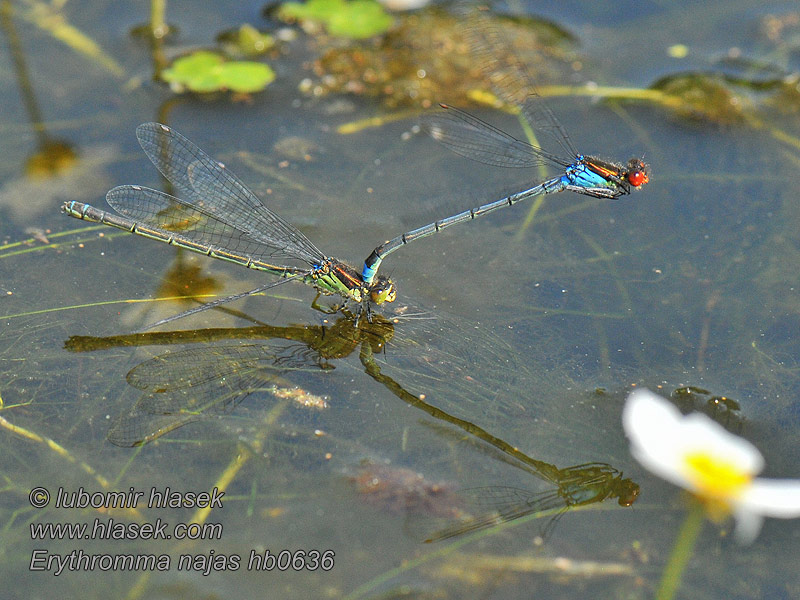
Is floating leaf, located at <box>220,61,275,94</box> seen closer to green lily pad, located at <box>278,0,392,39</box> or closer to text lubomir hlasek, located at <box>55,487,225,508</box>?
green lily pad, located at <box>278,0,392,39</box>

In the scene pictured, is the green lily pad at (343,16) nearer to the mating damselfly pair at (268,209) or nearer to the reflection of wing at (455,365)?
the mating damselfly pair at (268,209)

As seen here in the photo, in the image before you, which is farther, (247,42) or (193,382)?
(247,42)

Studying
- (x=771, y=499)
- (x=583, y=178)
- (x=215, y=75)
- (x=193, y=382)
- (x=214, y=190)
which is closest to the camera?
(x=771, y=499)

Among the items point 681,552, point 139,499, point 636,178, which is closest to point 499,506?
point 681,552

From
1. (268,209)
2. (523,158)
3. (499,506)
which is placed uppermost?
(523,158)

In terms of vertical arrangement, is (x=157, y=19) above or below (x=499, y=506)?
above

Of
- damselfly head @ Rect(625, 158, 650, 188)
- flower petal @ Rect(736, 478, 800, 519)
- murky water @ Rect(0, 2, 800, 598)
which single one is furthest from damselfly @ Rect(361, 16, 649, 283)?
flower petal @ Rect(736, 478, 800, 519)

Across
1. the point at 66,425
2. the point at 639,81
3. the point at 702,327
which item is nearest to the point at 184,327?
the point at 66,425

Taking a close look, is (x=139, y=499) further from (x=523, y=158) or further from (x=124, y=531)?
(x=523, y=158)

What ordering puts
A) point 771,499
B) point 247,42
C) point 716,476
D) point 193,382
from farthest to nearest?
point 247,42 → point 193,382 → point 716,476 → point 771,499
